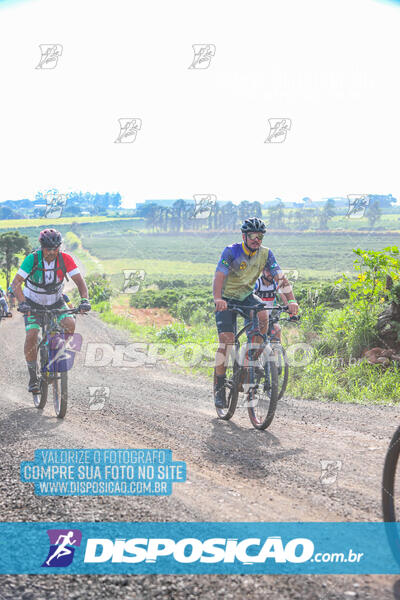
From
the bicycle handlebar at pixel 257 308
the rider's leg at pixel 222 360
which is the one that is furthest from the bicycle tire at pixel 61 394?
the bicycle handlebar at pixel 257 308

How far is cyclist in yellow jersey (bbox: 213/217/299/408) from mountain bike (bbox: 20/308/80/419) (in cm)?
212

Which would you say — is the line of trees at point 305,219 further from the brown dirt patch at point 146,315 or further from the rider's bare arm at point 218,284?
the rider's bare arm at point 218,284

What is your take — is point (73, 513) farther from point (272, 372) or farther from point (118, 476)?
point (272, 372)

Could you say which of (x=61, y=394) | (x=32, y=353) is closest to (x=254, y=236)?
(x=61, y=394)

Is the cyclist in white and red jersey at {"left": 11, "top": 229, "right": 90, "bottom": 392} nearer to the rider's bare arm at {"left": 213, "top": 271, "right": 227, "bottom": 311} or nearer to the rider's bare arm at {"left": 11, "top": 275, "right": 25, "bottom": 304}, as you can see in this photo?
the rider's bare arm at {"left": 11, "top": 275, "right": 25, "bottom": 304}

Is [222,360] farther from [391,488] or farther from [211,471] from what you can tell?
[391,488]

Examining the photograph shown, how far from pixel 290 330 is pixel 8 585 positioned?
1242 cm

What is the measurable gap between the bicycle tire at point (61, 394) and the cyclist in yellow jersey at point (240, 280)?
2138 mm

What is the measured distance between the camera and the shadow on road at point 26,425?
6371 millimetres

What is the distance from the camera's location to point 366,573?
127 inches

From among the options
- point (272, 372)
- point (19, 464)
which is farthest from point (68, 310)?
point (272, 372)

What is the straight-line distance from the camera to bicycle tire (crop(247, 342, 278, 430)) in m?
6.25

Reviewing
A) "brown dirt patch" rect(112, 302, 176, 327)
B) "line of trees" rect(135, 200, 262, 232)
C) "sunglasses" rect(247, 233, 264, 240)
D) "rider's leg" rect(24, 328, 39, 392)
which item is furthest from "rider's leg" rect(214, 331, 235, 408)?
"line of trees" rect(135, 200, 262, 232)

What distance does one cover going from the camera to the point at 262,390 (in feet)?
21.7
